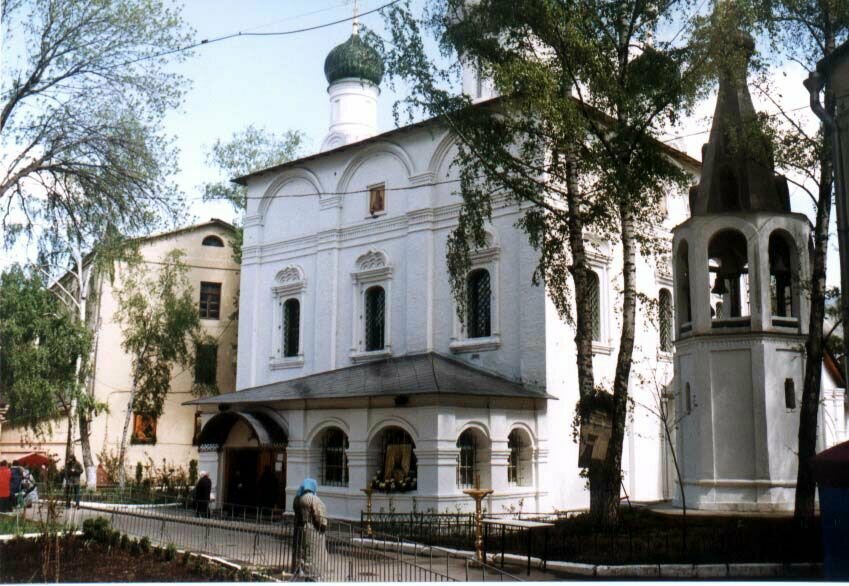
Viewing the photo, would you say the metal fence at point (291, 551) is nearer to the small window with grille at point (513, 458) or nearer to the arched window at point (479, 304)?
the small window with grille at point (513, 458)

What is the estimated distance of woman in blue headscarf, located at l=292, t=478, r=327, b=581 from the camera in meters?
7.35

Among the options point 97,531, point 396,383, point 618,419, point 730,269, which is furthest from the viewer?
point 396,383

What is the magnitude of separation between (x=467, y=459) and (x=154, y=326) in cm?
839

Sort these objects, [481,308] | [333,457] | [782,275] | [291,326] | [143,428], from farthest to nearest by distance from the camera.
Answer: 1. [143,428]
2. [291,326]
3. [481,308]
4. [333,457]
5. [782,275]

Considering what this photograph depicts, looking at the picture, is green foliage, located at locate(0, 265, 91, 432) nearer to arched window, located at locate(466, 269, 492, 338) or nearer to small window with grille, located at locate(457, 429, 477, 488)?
arched window, located at locate(466, 269, 492, 338)

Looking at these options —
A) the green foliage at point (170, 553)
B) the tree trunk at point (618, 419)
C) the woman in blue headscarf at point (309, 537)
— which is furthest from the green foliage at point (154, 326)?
the woman in blue headscarf at point (309, 537)

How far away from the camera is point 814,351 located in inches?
337

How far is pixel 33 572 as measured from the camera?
7375 mm

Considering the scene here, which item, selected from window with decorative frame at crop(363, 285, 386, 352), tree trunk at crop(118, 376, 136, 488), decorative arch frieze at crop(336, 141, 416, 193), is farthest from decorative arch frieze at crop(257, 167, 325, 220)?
tree trunk at crop(118, 376, 136, 488)

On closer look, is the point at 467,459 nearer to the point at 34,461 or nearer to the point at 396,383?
the point at 396,383

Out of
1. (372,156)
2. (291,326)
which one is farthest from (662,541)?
(291,326)

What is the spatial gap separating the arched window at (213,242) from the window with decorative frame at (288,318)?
6.07ft

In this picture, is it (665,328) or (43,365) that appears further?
(43,365)

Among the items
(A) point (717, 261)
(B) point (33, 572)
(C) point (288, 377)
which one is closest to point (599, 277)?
(A) point (717, 261)
